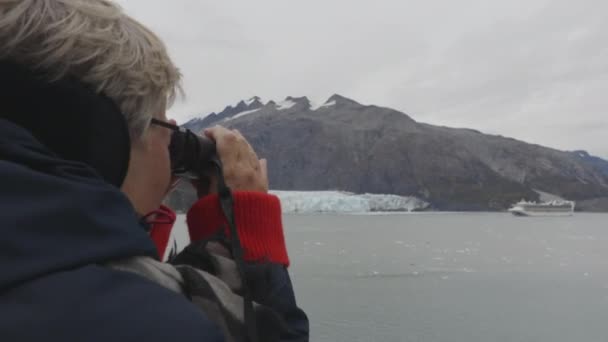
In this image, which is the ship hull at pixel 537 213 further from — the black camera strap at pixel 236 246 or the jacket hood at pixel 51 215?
the jacket hood at pixel 51 215

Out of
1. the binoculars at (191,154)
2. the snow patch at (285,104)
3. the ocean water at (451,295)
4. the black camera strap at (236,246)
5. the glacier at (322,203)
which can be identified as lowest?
the glacier at (322,203)

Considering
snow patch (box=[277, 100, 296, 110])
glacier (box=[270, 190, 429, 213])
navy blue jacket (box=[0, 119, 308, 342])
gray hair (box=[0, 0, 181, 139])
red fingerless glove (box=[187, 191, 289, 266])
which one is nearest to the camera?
navy blue jacket (box=[0, 119, 308, 342])

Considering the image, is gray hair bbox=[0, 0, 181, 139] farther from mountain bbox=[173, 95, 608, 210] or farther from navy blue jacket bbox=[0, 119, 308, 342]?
mountain bbox=[173, 95, 608, 210]

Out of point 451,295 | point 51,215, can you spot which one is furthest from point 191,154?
point 451,295

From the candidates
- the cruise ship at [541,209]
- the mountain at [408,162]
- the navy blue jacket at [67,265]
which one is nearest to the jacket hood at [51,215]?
the navy blue jacket at [67,265]

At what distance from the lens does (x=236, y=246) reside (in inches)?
26.7

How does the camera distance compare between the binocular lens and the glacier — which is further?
the glacier

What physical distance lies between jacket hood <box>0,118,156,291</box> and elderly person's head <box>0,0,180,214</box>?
64mm

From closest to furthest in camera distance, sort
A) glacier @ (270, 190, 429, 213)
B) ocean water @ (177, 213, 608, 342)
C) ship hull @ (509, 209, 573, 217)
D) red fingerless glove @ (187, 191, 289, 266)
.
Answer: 1. red fingerless glove @ (187, 191, 289, 266)
2. ocean water @ (177, 213, 608, 342)
3. glacier @ (270, 190, 429, 213)
4. ship hull @ (509, 209, 573, 217)

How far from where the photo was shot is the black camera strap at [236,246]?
0.55 metres

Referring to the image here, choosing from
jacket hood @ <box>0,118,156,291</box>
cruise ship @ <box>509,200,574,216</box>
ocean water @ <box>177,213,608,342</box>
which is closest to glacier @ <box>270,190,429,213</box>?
cruise ship @ <box>509,200,574,216</box>

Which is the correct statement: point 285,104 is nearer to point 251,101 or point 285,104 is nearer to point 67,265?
point 251,101

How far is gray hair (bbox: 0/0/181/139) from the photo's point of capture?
506 millimetres

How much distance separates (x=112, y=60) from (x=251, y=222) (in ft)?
1.01
